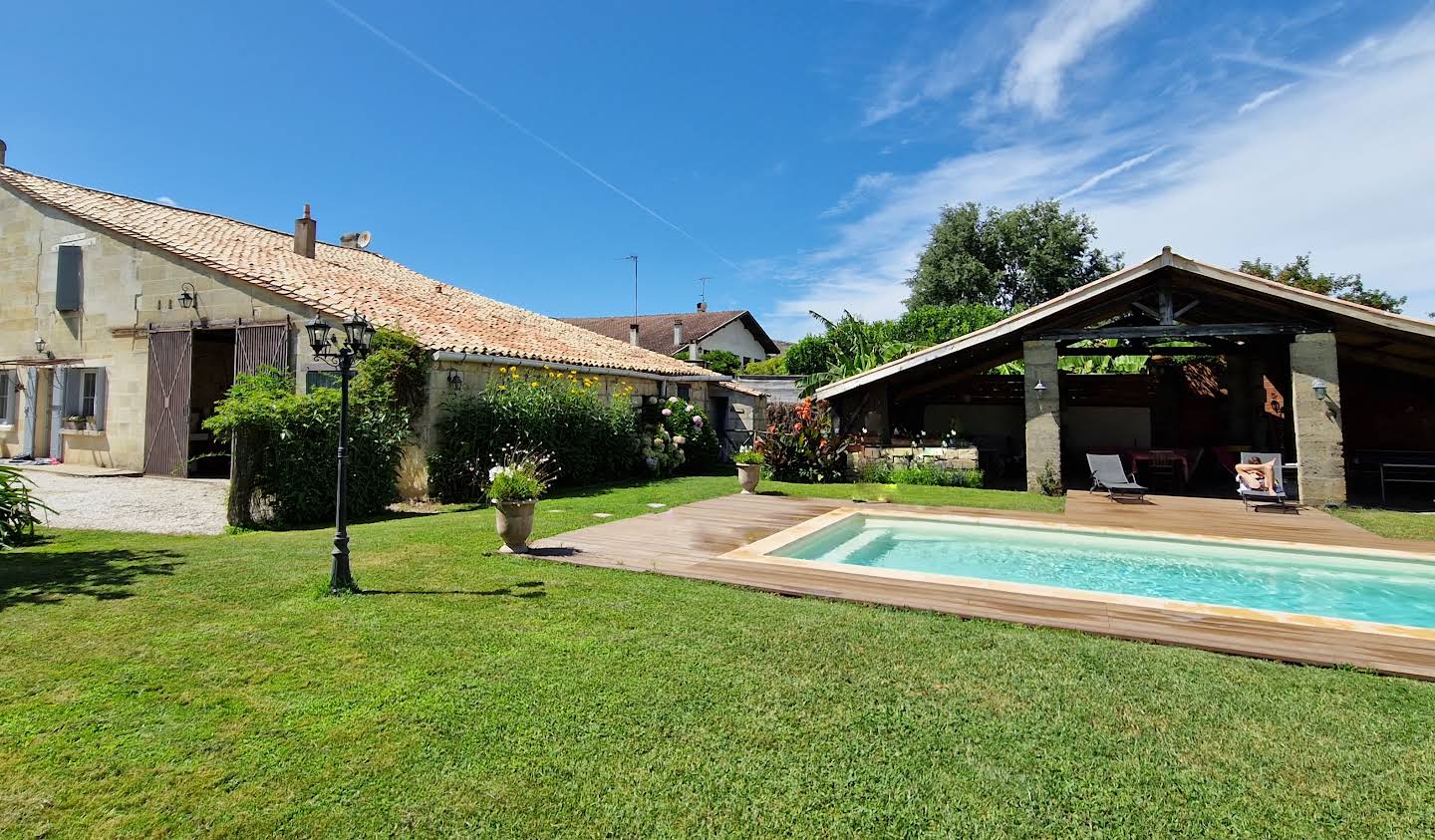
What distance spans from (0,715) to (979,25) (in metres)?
17.3

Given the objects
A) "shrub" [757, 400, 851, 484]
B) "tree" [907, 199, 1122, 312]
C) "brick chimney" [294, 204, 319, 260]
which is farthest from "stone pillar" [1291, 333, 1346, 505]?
"tree" [907, 199, 1122, 312]

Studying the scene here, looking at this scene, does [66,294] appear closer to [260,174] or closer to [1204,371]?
[260,174]

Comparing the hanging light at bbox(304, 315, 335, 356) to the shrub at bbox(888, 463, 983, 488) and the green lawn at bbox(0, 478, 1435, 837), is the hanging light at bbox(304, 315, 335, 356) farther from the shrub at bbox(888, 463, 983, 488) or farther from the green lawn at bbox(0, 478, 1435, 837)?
the shrub at bbox(888, 463, 983, 488)

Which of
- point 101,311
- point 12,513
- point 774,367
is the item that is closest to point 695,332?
point 774,367

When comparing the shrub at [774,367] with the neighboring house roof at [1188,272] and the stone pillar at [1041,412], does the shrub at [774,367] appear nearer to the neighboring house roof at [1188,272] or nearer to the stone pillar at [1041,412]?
the neighboring house roof at [1188,272]

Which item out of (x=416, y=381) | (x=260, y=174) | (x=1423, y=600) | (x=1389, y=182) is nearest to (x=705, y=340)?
(x=260, y=174)

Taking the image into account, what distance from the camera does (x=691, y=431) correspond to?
20.0 m

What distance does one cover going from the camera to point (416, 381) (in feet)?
41.9

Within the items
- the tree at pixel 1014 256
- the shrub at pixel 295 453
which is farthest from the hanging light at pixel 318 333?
the tree at pixel 1014 256

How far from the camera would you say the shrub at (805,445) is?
16.2 metres

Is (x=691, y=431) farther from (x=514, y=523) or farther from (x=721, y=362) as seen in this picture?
(x=721, y=362)

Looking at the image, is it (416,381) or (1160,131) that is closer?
(416,381)

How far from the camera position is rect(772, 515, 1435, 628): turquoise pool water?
7.11 metres

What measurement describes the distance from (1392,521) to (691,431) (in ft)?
51.3
